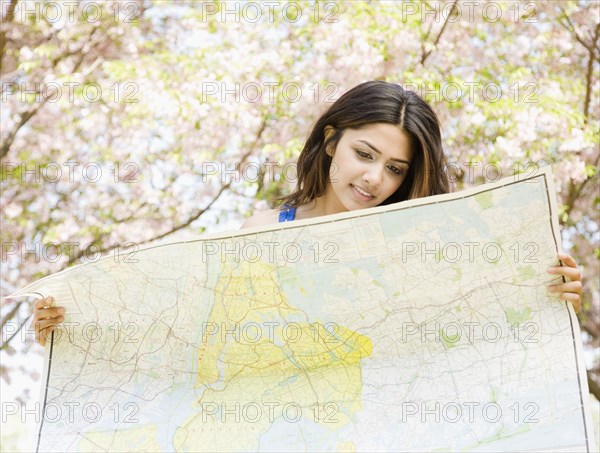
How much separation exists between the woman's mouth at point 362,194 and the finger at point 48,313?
1.10m

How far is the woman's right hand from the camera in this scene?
2.42m

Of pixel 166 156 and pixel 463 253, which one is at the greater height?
pixel 166 156

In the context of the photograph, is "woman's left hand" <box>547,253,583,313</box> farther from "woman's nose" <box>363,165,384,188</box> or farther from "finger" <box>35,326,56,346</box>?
"finger" <box>35,326,56,346</box>

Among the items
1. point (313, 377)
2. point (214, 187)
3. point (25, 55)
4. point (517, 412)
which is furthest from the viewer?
point (214, 187)

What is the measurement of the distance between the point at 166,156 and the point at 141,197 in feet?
1.44

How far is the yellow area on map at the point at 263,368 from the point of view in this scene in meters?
2.34

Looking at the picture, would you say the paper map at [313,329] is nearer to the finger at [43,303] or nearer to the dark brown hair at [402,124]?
the finger at [43,303]

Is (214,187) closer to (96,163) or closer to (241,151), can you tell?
(241,151)

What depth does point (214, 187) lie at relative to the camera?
22.5ft

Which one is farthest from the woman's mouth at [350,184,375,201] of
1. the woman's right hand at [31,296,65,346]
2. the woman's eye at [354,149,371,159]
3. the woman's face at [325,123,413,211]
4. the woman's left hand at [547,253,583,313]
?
the woman's right hand at [31,296,65,346]

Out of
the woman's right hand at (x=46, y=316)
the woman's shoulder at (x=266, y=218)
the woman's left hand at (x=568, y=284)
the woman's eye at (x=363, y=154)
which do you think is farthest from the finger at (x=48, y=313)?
the woman's left hand at (x=568, y=284)

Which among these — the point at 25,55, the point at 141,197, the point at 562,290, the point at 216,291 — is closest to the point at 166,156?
the point at 141,197

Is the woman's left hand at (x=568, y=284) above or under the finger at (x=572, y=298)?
above

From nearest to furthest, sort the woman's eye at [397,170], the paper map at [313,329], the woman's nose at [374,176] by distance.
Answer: the paper map at [313,329]
the woman's nose at [374,176]
the woman's eye at [397,170]
